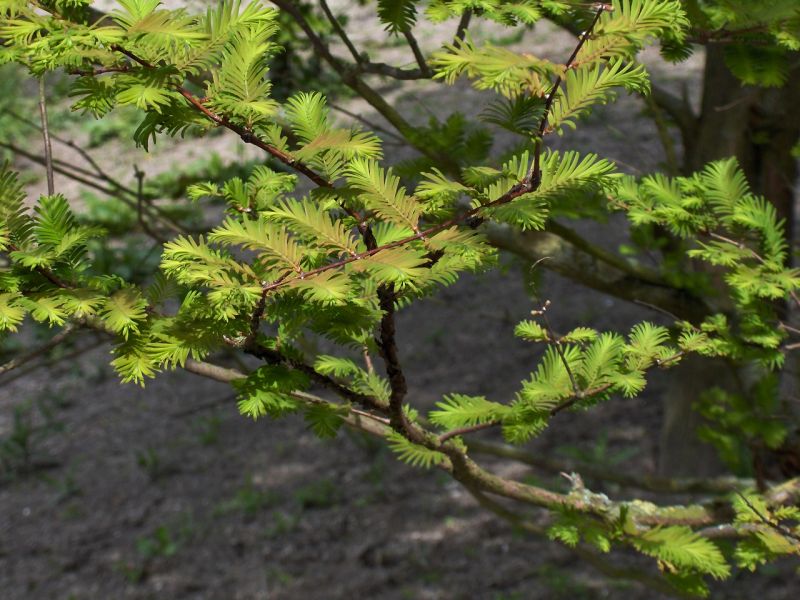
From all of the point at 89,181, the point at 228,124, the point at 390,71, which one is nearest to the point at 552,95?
the point at 228,124

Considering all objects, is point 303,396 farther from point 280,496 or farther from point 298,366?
point 280,496

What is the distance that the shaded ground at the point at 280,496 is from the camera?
344cm

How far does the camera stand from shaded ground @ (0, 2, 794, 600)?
11.3ft

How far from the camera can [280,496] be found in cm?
397

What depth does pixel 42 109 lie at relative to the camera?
165cm

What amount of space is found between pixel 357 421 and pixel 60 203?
706 mm

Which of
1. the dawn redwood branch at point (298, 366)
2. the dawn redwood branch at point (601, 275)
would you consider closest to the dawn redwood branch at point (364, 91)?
the dawn redwood branch at point (601, 275)

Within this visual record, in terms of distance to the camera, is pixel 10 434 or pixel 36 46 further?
pixel 10 434

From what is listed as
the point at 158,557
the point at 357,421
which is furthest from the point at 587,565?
the point at 357,421

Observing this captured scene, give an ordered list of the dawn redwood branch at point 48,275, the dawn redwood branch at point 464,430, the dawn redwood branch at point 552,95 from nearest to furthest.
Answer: the dawn redwood branch at point 552,95 < the dawn redwood branch at point 48,275 < the dawn redwood branch at point 464,430

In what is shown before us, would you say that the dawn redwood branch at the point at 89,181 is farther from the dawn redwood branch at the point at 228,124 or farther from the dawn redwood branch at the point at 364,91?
the dawn redwood branch at the point at 228,124

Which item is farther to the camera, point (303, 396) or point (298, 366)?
point (303, 396)

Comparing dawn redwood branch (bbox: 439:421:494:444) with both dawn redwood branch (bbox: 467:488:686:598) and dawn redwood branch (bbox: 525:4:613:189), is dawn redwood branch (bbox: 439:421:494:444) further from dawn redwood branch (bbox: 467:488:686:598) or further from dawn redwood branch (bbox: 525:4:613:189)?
dawn redwood branch (bbox: 467:488:686:598)

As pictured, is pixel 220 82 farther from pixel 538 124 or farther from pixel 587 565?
pixel 587 565
